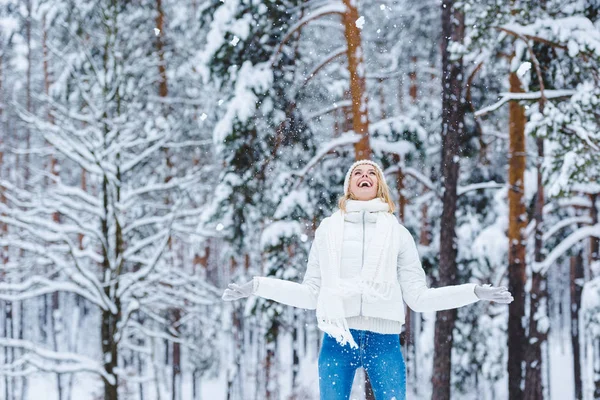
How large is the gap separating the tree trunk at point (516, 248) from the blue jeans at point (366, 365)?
7.85 metres

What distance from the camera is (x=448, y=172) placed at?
10516mm

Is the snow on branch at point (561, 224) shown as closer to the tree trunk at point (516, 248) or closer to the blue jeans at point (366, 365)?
the tree trunk at point (516, 248)

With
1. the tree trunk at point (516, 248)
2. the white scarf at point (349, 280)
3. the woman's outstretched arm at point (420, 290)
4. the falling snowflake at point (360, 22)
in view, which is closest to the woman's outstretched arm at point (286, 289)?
the white scarf at point (349, 280)

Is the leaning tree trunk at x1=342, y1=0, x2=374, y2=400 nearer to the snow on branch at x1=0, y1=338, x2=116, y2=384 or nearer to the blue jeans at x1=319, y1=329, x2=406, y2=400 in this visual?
the snow on branch at x1=0, y1=338, x2=116, y2=384

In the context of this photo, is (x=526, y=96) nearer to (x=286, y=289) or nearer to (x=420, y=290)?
(x=420, y=290)

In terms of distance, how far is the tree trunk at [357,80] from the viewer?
8.95 metres

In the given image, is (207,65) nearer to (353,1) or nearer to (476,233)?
(353,1)

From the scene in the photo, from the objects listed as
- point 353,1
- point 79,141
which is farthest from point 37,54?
point 353,1

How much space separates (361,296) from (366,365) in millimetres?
383

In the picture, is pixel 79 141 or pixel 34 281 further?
pixel 79 141

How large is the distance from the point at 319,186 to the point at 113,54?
392 cm

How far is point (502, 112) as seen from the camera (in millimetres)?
17078

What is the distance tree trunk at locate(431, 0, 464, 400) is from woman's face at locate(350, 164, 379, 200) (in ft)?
21.6

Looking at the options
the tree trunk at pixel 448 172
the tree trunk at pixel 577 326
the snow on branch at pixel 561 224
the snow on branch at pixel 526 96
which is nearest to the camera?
the snow on branch at pixel 526 96
